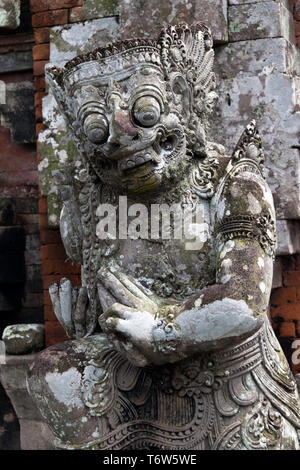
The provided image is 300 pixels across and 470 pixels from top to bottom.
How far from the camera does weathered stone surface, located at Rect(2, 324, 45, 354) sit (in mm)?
4605

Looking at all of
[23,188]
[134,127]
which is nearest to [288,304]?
[134,127]

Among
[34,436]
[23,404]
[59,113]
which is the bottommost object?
[34,436]

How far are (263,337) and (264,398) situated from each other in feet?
0.75

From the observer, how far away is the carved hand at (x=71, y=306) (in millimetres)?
3164

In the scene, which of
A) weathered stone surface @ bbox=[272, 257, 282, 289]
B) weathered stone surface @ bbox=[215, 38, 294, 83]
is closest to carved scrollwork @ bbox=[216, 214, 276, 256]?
weathered stone surface @ bbox=[272, 257, 282, 289]

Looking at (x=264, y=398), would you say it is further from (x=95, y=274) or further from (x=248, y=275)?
(x=95, y=274)

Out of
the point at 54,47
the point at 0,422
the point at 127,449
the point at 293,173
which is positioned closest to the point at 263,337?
the point at 127,449

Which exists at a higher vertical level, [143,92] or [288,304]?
[143,92]

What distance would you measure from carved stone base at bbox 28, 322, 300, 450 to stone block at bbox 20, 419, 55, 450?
1.68 m

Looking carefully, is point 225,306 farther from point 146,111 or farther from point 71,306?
point 71,306

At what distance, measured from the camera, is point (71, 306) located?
3209 mm

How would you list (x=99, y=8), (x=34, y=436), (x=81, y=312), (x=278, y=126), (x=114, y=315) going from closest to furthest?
1. (x=114, y=315)
2. (x=81, y=312)
3. (x=278, y=126)
4. (x=99, y=8)
5. (x=34, y=436)

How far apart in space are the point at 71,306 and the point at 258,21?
196 centimetres

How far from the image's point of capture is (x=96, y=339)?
296 centimetres
